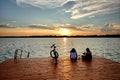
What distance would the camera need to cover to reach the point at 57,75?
9.09 metres

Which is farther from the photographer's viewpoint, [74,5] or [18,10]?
[18,10]

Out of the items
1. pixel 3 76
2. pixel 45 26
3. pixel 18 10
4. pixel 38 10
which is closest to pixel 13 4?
pixel 18 10

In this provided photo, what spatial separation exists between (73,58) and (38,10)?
116 feet

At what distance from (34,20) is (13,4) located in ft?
50.0

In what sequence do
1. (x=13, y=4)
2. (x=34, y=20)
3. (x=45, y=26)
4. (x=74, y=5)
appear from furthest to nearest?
(x=45, y=26) → (x=34, y=20) → (x=13, y=4) → (x=74, y=5)

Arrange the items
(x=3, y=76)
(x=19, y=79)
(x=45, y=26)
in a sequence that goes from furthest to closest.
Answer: (x=45, y=26)
(x=3, y=76)
(x=19, y=79)

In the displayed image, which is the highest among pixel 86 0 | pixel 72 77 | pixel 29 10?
pixel 29 10

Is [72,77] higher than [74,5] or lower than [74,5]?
lower

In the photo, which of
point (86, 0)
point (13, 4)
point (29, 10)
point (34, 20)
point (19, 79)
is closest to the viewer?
point (19, 79)

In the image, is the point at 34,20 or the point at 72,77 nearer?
the point at 72,77

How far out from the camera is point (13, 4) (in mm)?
42812

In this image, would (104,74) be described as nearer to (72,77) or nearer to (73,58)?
(72,77)

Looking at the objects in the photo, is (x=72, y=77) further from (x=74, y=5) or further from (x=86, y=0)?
(x=74, y=5)

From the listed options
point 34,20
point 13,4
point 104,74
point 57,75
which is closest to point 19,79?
point 57,75
